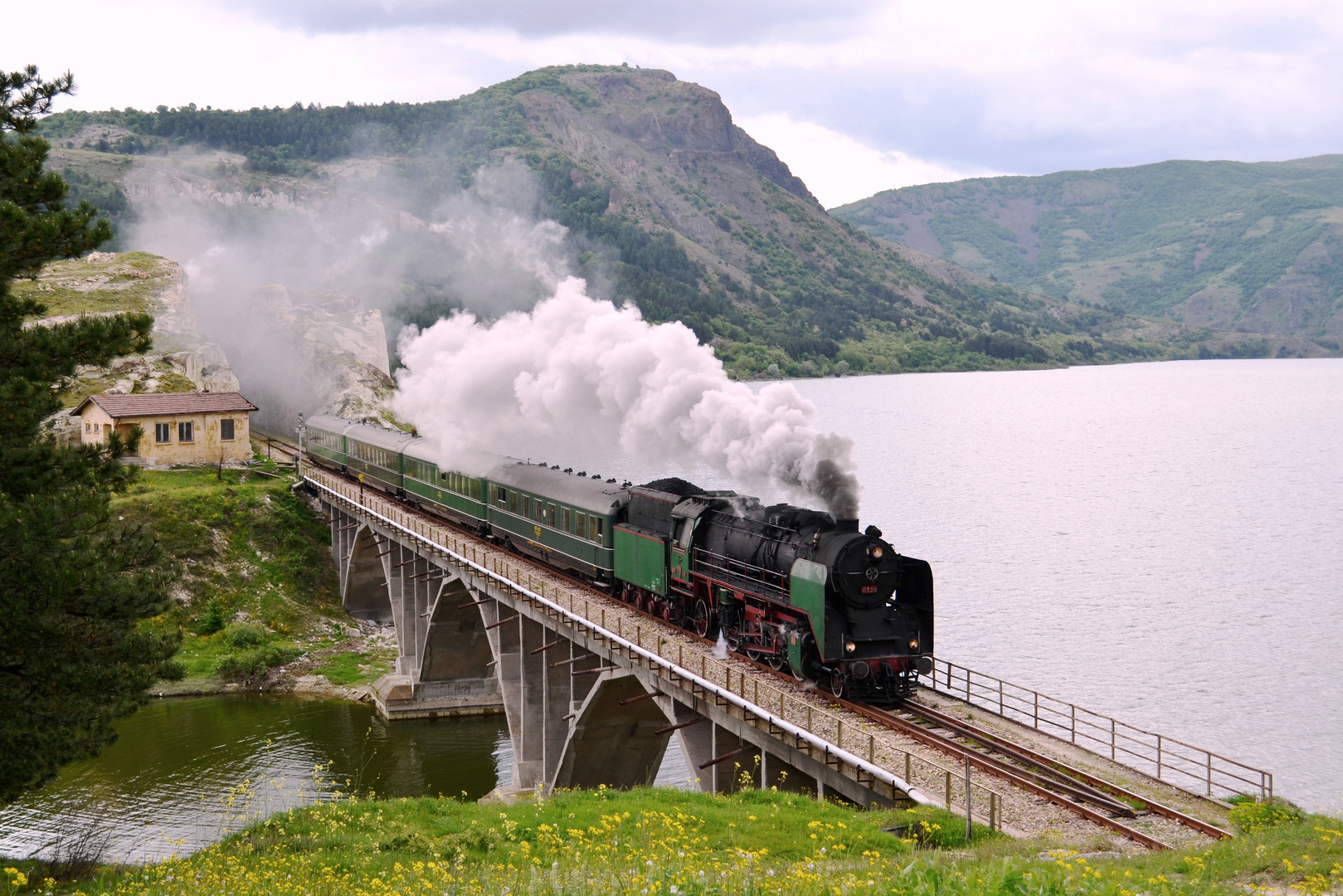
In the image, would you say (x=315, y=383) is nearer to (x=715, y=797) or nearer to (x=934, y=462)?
(x=934, y=462)

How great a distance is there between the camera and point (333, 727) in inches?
1823

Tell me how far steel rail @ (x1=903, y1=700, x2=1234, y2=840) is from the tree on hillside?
15.2 m

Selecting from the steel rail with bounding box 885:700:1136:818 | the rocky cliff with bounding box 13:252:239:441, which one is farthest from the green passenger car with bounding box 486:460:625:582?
the rocky cliff with bounding box 13:252:239:441

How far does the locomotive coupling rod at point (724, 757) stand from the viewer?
22.2 meters

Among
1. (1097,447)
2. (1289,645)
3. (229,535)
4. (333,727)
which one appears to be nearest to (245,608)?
(229,535)

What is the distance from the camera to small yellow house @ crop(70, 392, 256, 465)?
62.9 meters

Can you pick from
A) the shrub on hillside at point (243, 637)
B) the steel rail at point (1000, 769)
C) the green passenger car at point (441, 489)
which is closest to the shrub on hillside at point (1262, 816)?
the steel rail at point (1000, 769)

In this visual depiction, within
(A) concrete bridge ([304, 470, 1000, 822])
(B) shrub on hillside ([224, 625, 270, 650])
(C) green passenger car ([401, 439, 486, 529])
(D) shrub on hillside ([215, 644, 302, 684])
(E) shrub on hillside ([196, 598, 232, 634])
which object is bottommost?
(D) shrub on hillside ([215, 644, 302, 684])

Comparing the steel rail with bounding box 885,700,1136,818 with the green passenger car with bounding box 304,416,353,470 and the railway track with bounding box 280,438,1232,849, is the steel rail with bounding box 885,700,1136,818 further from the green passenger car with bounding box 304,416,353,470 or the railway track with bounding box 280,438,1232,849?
the green passenger car with bounding box 304,416,353,470

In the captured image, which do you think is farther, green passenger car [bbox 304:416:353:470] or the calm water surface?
green passenger car [bbox 304:416:353:470]

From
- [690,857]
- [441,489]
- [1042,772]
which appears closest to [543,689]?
[441,489]

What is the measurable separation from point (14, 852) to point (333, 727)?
16027 millimetres

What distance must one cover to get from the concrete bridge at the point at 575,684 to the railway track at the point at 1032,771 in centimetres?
88

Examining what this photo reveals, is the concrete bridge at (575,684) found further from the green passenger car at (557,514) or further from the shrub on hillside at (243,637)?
the shrub on hillside at (243,637)
